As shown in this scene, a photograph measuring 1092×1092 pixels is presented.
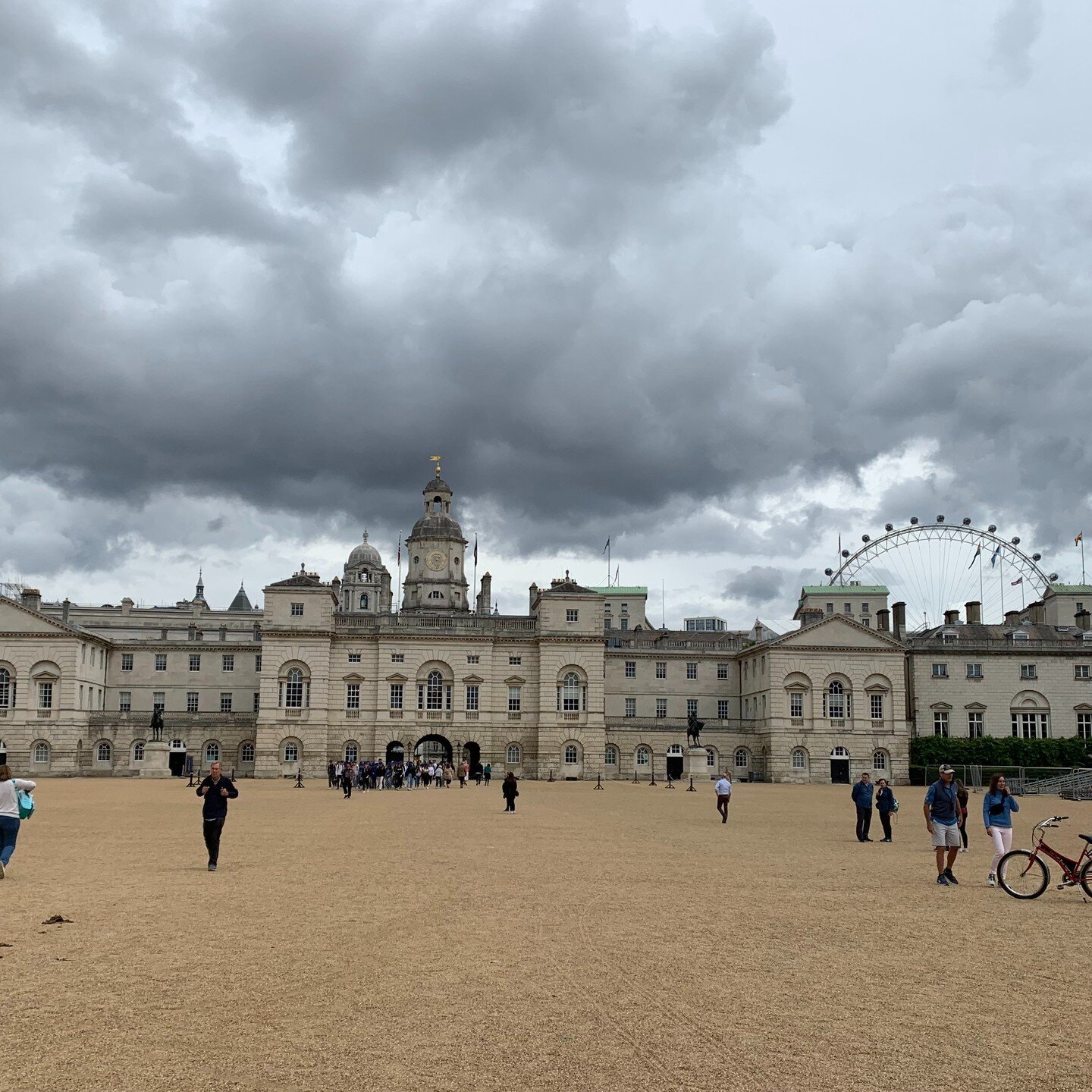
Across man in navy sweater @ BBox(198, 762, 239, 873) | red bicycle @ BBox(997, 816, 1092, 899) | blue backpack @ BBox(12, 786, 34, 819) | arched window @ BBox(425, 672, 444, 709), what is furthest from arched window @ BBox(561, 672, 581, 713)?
blue backpack @ BBox(12, 786, 34, 819)

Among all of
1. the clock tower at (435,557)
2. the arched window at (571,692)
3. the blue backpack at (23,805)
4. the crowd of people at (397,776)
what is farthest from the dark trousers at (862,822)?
the clock tower at (435,557)

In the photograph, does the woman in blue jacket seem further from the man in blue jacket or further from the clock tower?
the clock tower

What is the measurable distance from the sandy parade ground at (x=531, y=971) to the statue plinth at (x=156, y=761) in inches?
1936

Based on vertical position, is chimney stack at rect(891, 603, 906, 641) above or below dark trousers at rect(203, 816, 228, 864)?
above

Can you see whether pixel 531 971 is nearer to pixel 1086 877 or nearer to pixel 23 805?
pixel 1086 877

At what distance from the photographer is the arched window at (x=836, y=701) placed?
79000 millimetres

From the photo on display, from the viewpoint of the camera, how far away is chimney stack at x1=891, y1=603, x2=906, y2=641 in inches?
3361

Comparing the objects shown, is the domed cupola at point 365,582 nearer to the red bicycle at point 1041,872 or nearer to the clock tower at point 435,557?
the clock tower at point 435,557

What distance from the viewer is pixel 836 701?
79250 millimetres

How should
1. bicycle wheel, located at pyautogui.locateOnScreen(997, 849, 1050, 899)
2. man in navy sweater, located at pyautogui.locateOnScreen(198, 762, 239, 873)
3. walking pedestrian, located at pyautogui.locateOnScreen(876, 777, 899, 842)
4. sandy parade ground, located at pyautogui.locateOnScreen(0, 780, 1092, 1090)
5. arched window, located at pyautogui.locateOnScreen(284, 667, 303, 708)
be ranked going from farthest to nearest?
arched window, located at pyautogui.locateOnScreen(284, 667, 303, 708), walking pedestrian, located at pyautogui.locateOnScreen(876, 777, 899, 842), man in navy sweater, located at pyautogui.locateOnScreen(198, 762, 239, 873), bicycle wheel, located at pyautogui.locateOnScreen(997, 849, 1050, 899), sandy parade ground, located at pyautogui.locateOnScreen(0, 780, 1092, 1090)

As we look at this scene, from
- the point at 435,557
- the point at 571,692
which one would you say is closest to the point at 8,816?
the point at 571,692

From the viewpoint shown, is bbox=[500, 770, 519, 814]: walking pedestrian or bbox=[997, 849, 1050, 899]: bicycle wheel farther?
bbox=[500, 770, 519, 814]: walking pedestrian

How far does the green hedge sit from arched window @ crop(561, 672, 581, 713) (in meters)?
23.6

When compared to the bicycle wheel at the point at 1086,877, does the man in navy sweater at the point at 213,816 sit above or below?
above
